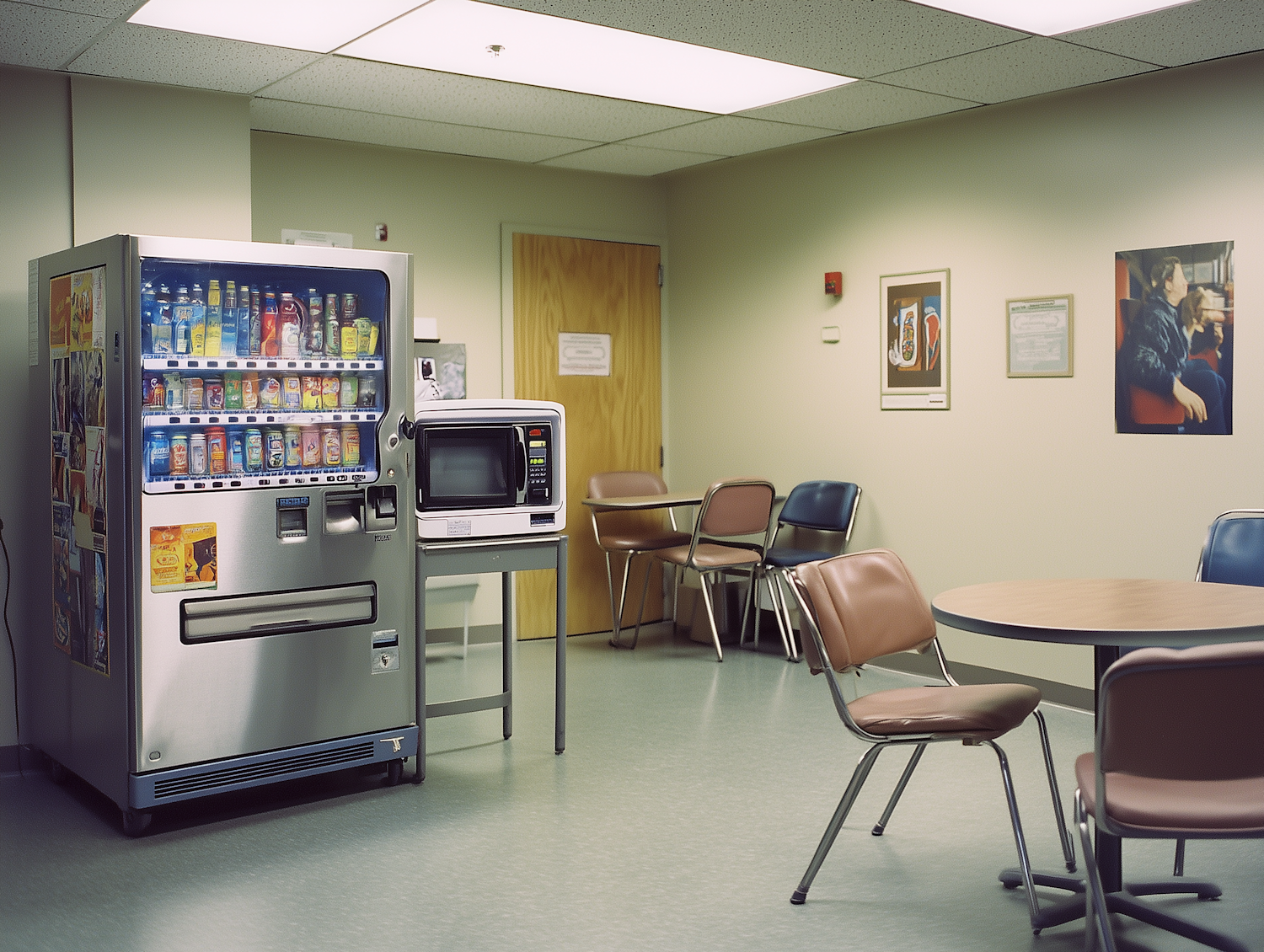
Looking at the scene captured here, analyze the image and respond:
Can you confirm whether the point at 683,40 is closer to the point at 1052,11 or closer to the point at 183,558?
the point at 1052,11

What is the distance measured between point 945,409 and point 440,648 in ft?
9.37

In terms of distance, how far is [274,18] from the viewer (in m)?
3.82

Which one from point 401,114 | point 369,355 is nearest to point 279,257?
Answer: point 369,355

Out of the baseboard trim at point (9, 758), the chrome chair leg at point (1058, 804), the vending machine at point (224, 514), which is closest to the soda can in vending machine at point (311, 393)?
the vending machine at point (224, 514)

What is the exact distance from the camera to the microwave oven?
166 inches

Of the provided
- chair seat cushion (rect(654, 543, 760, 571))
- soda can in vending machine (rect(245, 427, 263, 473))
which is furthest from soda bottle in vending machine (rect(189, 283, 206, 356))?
chair seat cushion (rect(654, 543, 760, 571))

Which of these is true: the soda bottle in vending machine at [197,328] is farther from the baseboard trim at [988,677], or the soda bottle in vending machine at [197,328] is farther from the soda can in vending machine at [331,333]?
the baseboard trim at [988,677]

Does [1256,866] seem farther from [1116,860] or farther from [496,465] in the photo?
[496,465]

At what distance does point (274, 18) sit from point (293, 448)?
1400 millimetres

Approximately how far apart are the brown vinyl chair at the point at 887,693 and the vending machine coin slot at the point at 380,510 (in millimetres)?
1548

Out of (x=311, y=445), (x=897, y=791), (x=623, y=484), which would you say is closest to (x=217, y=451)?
(x=311, y=445)

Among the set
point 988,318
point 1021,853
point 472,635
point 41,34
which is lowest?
point 472,635

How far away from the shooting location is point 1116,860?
296 cm

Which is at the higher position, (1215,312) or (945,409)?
(1215,312)
